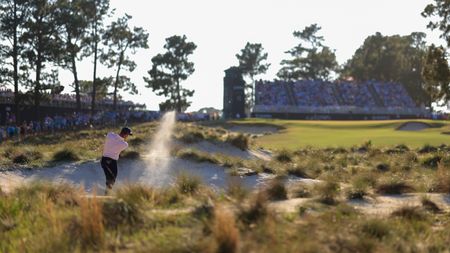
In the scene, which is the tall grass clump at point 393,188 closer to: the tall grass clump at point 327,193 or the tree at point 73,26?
the tall grass clump at point 327,193

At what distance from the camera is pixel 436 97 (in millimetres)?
36000

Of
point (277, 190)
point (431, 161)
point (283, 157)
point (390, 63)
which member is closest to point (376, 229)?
point (277, 190)

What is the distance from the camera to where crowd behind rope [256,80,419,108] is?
86.4 metres

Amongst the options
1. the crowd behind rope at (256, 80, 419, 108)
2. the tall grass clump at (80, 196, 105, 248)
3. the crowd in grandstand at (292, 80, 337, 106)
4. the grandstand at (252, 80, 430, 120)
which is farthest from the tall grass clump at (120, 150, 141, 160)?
the crowd in grandstand at (292, 80, 337, 106)

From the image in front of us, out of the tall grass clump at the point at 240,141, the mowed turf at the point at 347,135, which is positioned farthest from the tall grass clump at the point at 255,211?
the mowed turf at the point at 347,135

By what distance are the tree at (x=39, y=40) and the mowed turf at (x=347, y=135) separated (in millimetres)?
18779

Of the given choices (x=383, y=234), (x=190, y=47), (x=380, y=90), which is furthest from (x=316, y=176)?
(x=380, y=90)

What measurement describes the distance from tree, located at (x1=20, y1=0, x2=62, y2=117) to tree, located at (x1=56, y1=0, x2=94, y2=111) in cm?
104

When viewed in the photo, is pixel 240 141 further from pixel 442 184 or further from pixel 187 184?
pixel 187 184

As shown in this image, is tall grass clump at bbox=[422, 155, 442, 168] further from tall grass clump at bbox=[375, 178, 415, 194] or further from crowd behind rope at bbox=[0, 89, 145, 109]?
crowd behind rope at bbox=[0, 89, 145, 109]

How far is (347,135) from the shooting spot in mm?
45125

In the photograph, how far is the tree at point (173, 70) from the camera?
85062 millimetres

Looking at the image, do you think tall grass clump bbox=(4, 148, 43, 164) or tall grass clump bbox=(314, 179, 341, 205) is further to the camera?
tall grass clump bbox=(4, 148, 43, 164)

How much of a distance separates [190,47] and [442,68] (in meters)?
55.5
